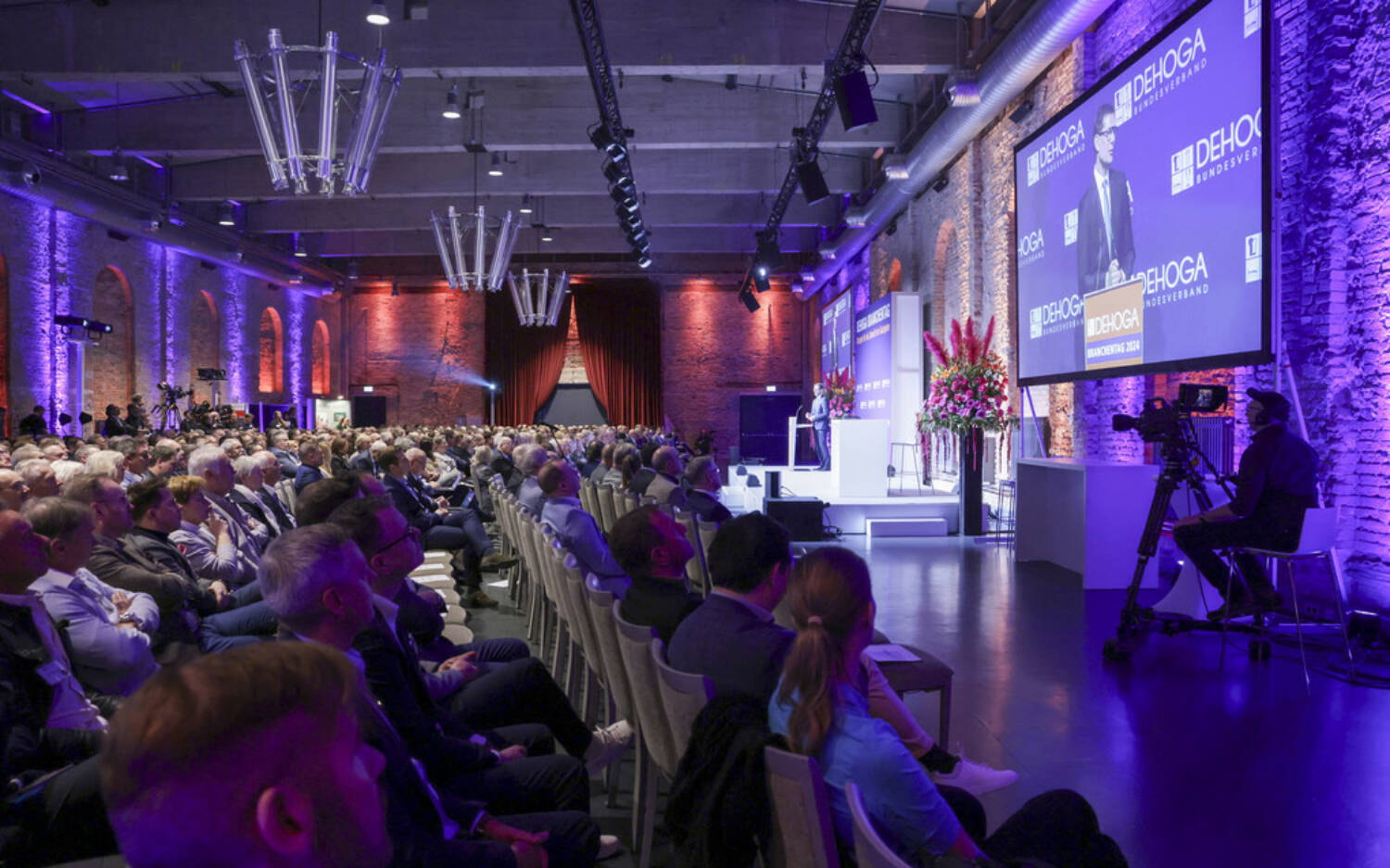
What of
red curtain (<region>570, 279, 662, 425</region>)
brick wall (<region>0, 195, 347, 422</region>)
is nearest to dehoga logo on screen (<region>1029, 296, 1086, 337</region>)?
brick wall (<region>0, 195, 347, 422</region>)

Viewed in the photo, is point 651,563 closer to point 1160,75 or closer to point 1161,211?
point 1161,211

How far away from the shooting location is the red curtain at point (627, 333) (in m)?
25.7

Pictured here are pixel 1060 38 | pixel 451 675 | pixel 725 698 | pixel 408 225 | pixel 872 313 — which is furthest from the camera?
pixel 408 225

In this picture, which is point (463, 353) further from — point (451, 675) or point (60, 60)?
point (451, 675)

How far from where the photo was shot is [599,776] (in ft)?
12.3

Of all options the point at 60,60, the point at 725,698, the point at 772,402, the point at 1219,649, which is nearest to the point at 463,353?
the point at 772,402

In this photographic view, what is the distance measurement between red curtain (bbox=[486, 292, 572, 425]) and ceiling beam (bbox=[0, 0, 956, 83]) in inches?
597

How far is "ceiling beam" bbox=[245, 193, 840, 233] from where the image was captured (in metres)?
19.4

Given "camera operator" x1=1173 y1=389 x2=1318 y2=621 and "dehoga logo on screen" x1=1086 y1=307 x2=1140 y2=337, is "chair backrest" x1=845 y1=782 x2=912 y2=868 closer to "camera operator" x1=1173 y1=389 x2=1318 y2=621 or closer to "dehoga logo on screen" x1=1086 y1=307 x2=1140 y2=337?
"camera operator" x1=1173 y1=389 x2=1318 y2=621

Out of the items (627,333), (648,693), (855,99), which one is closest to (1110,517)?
(855,99)

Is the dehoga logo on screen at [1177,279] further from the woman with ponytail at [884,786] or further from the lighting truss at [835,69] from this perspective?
the woman with ponytail at [884,786]

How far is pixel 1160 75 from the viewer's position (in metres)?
6.54

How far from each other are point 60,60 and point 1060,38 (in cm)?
1028

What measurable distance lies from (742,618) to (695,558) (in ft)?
10.4
